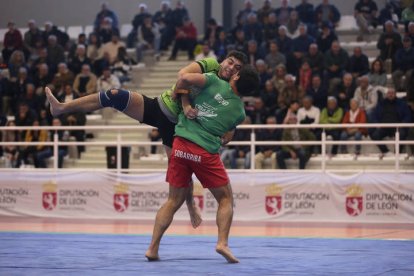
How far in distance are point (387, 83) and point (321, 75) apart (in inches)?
55.0

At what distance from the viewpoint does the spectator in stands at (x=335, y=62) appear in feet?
62.3

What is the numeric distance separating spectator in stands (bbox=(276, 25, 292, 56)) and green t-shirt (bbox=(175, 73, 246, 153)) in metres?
11.8

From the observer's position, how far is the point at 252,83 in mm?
8336

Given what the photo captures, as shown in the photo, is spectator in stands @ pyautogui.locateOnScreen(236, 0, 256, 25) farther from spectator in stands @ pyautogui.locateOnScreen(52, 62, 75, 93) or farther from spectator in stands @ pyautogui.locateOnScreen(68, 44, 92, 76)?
spectator in stands @ pyautogui.locateOnScreen(52, 62, 75, 93)

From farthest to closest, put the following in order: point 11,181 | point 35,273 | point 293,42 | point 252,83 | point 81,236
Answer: point 293,42
point 11,181
point 81,236
point 252,83
point 35,273

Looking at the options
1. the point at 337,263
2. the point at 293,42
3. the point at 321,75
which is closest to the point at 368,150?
the point at 321,75

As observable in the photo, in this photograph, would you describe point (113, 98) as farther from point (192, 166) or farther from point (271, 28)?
point (271, 28)

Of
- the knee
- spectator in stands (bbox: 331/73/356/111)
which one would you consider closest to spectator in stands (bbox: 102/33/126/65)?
spectator in stands (bbox: 331/73/356/111)

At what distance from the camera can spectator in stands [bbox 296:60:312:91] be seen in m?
18.9

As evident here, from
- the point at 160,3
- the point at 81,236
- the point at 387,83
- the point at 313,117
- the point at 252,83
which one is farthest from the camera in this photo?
the point at 160,3

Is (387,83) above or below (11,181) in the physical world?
above

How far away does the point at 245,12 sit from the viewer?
2267 centimetres

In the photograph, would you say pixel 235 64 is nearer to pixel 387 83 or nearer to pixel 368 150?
pixel 368 150

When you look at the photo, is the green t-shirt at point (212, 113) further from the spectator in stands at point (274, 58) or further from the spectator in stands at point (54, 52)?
the spectator in stands at point (54, 52)
